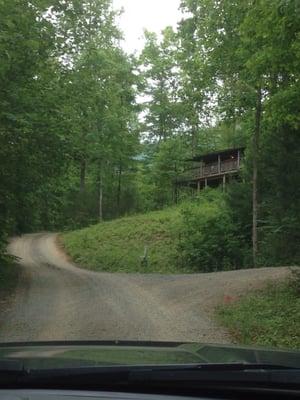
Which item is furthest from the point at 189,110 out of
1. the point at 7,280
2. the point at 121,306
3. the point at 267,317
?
the point at 267,317

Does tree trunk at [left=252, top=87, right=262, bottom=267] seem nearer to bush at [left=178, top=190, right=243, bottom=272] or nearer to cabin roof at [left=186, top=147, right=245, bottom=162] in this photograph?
bush at [left=178, top=190, right=243, bottom=272]

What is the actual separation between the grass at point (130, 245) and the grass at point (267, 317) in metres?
14.6

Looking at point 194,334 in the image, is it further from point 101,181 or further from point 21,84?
point 101,181

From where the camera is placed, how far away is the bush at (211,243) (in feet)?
91.8

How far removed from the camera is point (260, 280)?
16.5 metres

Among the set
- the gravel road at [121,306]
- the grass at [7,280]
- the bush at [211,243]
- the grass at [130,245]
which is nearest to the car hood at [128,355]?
the gravel road at [121,306]

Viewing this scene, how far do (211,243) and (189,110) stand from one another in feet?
28.4

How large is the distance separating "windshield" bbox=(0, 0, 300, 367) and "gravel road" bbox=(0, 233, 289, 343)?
0.05 metres

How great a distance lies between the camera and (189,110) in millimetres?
33250

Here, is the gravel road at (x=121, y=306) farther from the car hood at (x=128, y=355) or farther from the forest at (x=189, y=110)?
the car hood at (x=128, y=355)

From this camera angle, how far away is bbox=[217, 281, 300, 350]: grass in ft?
33.5

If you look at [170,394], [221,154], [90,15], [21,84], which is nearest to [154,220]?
Answer: [221,154]

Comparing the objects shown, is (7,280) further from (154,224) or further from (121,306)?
(154,224)

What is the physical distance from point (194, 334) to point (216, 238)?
58.2 feet
